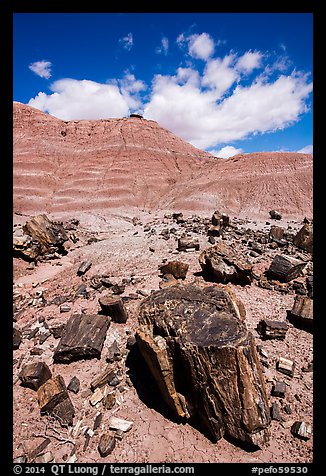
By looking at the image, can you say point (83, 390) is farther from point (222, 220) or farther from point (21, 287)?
point (222, 220)

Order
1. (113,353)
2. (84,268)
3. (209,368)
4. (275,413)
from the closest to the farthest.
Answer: (209,368)
(275,413)
(113,353)
(84,268)

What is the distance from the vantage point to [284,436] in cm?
398

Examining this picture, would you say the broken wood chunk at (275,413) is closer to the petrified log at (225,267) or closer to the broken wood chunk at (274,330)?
the broken wood chunk at (274,330)

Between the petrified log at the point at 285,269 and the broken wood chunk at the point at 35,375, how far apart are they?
742 cm

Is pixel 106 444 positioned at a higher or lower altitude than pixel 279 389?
lower

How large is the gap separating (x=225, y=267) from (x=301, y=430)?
510cm

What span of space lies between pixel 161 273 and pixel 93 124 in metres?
60.2

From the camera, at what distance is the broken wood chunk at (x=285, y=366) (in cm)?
517

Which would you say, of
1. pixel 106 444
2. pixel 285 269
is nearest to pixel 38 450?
pixel 106 444

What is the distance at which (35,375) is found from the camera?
5125 mm

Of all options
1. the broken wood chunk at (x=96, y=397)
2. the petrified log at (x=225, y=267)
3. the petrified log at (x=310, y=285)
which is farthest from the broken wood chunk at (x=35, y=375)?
the petrified log at (x=310, y=285)

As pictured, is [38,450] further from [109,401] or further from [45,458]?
[109,401]

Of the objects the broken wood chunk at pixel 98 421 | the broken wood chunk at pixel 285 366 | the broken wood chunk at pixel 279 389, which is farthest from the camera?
the broken wood chunk at pixel 285 366

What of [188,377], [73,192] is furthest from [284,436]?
[73,192]
